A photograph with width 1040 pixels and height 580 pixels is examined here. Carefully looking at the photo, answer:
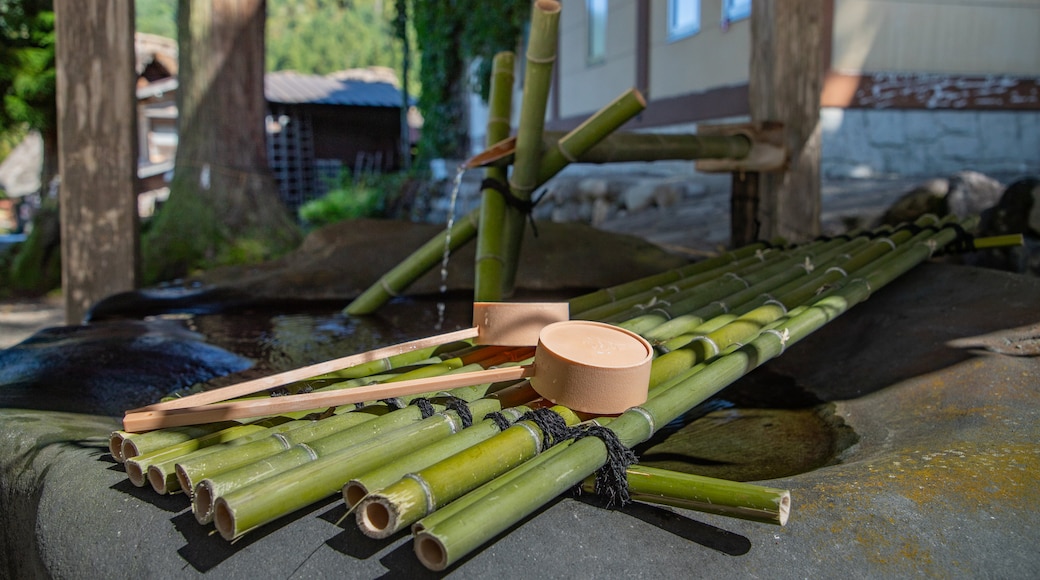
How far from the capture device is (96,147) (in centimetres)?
379

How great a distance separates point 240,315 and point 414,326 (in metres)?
0.90

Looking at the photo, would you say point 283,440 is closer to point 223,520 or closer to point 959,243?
point 223,520

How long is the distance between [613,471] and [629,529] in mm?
99

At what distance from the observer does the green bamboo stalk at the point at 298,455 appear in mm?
1200

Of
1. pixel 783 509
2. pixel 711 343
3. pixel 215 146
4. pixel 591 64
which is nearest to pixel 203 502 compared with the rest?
pixel 783 509

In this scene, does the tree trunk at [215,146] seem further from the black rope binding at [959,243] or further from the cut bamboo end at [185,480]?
the cut bamboo end at [185,480]

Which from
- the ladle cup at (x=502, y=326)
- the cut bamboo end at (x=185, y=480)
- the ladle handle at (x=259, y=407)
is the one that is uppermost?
the ladle cup at (x=502, y=326)

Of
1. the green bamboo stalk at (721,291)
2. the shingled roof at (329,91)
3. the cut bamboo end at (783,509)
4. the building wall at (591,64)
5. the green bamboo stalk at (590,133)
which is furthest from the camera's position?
the shingled roof at (329,91)

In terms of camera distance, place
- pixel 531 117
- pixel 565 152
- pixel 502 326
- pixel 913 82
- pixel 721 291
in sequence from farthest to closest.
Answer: pixel 913 82 < pixel 565 152 < pixel 531 117 < pixel 721 291 < pixel 502 326

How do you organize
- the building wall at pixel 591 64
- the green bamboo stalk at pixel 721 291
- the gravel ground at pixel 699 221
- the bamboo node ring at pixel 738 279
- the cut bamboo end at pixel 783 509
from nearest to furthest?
1. the cut bamboo end at pixel 783 509
2. the green bamboo stalk at pixel 721 291
3. the bamboo node ring at pixel 738 279
4. the gravel ground at pixel 699 221
5. the building wall at pixel 591 64

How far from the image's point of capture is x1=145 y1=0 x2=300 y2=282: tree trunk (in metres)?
6.09

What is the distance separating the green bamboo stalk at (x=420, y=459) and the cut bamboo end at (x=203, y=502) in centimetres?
20

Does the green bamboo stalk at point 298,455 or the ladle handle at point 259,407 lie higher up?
the ladle handle at point 259,407

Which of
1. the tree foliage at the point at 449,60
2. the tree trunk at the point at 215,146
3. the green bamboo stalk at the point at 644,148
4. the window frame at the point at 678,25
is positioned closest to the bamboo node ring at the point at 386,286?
the green bamboo stalk at the point at 644,148
